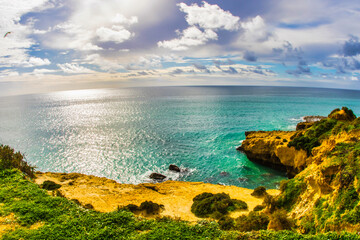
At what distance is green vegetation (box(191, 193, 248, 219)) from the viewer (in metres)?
20.0

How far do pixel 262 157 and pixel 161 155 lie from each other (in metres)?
23.4

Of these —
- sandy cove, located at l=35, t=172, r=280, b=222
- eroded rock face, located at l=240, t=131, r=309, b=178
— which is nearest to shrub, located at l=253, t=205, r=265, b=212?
sandy cove, located at l=35, t=172, r=280, b=222

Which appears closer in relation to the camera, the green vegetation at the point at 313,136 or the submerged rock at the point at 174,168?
the green vegetation at the point at 313,136

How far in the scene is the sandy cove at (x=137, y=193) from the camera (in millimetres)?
21766

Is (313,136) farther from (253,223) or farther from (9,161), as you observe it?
(9,161)

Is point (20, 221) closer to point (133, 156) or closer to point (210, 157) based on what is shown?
point (133, 156)

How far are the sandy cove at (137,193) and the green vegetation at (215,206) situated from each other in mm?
714

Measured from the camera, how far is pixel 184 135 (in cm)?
5938

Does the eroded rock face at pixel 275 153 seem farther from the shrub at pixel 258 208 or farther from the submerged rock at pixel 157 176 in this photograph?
the submerged rock at pixel 157 176

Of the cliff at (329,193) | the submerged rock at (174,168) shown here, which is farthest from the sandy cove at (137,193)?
the submerged rock at (174,168)

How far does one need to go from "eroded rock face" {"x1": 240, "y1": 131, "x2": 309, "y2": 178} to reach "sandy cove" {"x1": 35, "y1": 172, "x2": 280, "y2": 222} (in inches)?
392

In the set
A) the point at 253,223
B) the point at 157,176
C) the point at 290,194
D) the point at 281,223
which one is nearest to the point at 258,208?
the point at 290,194

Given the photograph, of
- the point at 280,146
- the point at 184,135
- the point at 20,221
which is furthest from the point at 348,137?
the point at 184,135

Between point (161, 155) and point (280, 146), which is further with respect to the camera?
point (161, 155)
